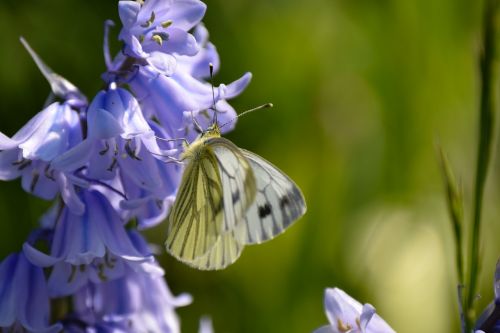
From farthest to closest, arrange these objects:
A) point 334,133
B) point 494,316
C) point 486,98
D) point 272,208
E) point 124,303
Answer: point 334,133 < point 124,303 < point 272,208 < point 486,98 < point 494,316

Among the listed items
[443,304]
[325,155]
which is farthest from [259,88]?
[443,304]

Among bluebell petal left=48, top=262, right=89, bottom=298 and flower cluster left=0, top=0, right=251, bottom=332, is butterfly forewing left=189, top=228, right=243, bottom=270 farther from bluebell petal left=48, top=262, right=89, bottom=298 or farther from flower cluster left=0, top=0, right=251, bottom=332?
bluebell petal left=48, top=262, right=89, bottom=298

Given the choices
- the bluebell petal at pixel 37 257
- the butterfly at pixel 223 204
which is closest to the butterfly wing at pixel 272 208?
the butterfly at pixel 223 204

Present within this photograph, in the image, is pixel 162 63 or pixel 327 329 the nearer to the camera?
pixel 327 329

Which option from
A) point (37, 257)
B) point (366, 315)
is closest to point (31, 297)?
point (37, 257)

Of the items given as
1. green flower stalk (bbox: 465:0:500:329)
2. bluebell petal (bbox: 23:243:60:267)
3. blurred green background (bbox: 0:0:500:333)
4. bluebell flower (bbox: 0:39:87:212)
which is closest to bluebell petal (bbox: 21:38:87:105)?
bluebell flower (bbox: 0:39:87:212)

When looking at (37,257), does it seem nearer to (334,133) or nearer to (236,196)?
(236,196)
